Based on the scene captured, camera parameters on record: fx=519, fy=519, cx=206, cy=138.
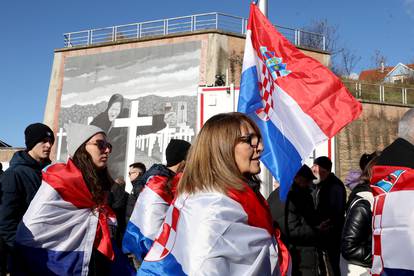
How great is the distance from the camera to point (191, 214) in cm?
→ 256

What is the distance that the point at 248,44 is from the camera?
19.2 feet

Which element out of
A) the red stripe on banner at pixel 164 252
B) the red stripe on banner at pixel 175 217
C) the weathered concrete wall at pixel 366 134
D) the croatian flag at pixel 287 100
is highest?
the weathered concrete wall at pixel 366 134

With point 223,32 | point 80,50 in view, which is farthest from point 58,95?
point 223,32

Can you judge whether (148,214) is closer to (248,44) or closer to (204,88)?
(248,44)

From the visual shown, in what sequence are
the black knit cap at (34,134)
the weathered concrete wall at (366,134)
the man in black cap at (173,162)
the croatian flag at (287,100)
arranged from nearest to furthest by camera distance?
the man in black cap at (173,162)
the black knit cap at (34,134)
the croatian flag at (287,100)
the weathered concrete wall at (366,134)

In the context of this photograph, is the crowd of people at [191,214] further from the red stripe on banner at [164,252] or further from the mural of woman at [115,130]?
the mural of woman at [115,130]

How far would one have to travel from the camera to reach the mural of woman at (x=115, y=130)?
74.8 ft

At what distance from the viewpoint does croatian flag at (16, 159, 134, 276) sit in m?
3.96

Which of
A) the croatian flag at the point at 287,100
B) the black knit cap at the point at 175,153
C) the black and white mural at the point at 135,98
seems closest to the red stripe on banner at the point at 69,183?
the black knit cap at the point at 175,153

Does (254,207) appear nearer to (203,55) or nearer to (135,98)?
(203,55)

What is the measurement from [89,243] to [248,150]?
201 centimetres

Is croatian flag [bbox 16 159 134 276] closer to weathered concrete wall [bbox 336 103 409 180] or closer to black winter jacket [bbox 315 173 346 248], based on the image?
black winter jacket [bbox 315 173 346 248]

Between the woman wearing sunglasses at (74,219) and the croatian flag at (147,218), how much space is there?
0.67ft

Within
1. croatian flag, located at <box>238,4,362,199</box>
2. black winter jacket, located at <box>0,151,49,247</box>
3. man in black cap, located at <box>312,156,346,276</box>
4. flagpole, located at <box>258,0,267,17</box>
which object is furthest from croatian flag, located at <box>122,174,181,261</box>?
flagpole, located at <box>258,0,267,17</box>
